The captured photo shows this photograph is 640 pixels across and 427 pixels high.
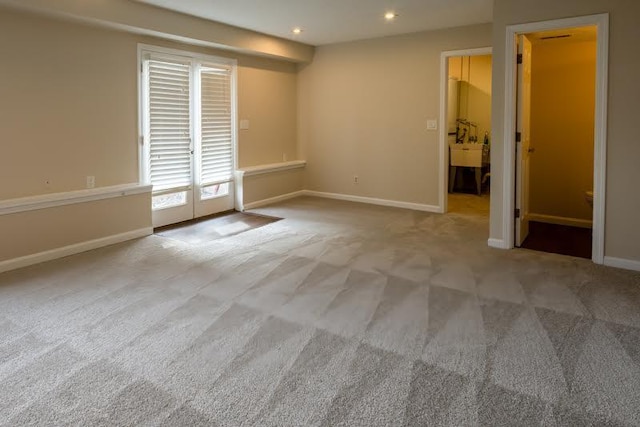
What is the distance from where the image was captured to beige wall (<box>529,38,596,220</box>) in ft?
18.1

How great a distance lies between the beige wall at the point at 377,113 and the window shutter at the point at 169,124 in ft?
7.57

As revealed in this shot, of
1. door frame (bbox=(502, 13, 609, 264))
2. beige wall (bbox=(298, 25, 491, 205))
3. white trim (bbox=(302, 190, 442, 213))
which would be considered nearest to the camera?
door frame (bbox=(502, 13, 609, 264))

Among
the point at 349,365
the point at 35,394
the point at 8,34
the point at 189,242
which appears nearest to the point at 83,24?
the point at 8,34

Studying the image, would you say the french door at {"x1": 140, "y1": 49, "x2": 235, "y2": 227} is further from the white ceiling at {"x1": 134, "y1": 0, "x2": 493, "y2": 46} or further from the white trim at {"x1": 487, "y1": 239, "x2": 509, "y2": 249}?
the white trim at {"x1": 487, "y1": 239, "x2": 509, "y2": 249}

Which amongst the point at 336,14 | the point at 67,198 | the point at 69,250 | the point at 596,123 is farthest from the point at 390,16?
the point at 69,250

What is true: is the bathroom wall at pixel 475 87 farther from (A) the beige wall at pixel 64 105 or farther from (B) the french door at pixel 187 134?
(A) the beige wall at pixel 64 105

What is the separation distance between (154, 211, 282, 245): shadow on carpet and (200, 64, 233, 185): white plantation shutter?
0.52 metres

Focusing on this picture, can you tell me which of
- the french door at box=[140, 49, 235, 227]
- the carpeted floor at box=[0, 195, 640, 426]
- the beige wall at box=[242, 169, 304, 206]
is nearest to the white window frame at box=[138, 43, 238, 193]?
the french door at box=[140, 49, 235, 227]

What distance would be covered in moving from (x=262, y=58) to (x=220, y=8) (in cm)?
196

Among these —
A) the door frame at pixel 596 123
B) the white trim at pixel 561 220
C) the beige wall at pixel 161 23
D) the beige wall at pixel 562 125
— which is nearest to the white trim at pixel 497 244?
the door frame at pixel 596 123

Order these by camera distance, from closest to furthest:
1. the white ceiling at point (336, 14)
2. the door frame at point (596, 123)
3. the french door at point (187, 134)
Result: the door frame at point (596, 123) < the white ceiling at point (336, 14) < the french door at point (187, 134)

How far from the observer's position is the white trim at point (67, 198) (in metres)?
4.06

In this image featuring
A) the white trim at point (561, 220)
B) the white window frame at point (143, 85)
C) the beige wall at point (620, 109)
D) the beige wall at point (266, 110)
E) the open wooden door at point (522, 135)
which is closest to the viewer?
the beige wall at point (620, 109)

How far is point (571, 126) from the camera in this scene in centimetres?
564
